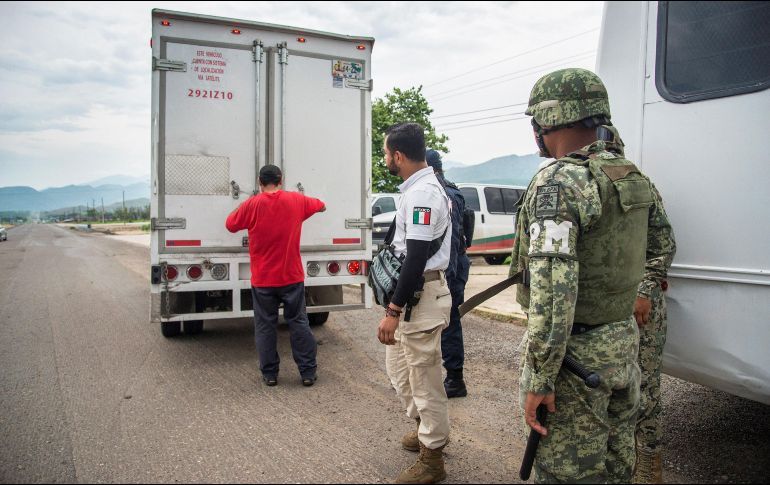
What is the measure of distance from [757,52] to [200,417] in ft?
12.8

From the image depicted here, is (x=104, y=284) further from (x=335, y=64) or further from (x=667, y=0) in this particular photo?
(x=667, y=0)

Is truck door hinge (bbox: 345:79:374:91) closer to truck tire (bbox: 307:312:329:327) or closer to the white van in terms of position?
truck tire (bbox: 307:312:329:327)

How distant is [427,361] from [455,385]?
57.7 inches

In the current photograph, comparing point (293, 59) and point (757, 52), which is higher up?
point (293, 59)

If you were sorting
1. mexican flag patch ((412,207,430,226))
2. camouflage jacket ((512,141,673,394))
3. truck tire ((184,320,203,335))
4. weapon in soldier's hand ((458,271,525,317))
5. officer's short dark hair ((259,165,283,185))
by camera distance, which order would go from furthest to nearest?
truck tire ((184,320,203,335)) → officer's short dark hair ((259,165,283,185)) → mexican flag patch ((412,207,430,226)) → weapon in soldier's hand ((458,271,525,317)) → camouflage jacket ((512,141,673,394))

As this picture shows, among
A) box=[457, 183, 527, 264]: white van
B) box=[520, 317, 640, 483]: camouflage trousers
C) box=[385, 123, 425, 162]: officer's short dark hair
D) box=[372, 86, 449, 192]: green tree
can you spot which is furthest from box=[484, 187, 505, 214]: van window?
box=[520, 317, 640, 483]: camouflage trousers

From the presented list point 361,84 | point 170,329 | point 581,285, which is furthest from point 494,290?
point 170,329

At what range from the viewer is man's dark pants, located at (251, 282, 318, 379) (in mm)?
4406

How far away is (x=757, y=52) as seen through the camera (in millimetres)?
2289

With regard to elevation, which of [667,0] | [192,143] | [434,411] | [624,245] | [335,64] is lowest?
[434,411]

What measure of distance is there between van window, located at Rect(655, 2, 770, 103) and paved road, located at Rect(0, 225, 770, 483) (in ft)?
6.66

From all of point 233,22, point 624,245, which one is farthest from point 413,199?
point 233,22

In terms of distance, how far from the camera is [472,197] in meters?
13.2

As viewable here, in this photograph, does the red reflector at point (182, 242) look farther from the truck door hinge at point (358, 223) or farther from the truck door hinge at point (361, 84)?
the truck door hinge at point (361, 84)
